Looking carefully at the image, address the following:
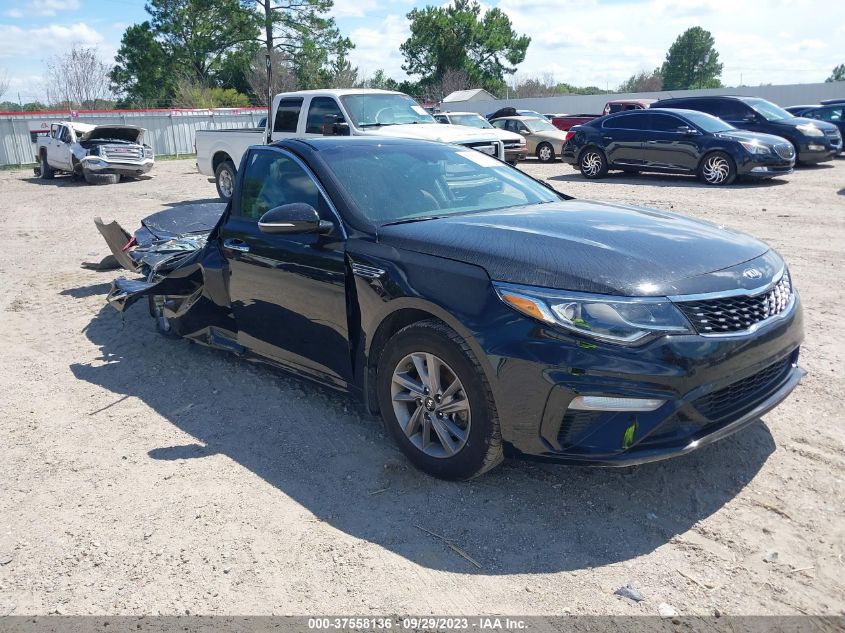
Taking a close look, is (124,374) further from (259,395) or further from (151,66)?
(151,66)

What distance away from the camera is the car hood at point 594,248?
3117mm

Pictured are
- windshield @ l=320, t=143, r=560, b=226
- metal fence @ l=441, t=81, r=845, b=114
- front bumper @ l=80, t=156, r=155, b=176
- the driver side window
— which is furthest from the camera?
metal fence @ l=441, t=81, r=845, b=114

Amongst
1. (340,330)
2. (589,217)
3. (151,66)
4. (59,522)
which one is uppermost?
(151,66)

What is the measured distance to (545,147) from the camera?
74.9 feet

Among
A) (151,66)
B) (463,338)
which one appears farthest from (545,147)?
(151,66)

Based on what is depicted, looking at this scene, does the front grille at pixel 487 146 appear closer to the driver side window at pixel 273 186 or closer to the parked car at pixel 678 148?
the parked car at pixel 678 148

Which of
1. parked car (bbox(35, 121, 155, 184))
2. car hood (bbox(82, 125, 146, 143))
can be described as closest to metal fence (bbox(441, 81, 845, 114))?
car hood (bbox(82, 125, 146, 143))

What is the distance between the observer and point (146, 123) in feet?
108

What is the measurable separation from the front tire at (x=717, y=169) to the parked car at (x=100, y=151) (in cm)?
1552

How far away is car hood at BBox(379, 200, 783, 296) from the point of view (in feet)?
10.2

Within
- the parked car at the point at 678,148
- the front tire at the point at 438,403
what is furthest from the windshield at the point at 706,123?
the front tire at the point at 438,403

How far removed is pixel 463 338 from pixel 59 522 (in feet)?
7.09

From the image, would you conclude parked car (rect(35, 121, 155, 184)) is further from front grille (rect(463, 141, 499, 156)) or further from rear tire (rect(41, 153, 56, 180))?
front grille (rect(463, 141, 499, 156))

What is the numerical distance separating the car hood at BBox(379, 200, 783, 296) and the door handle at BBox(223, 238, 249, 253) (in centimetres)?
129
